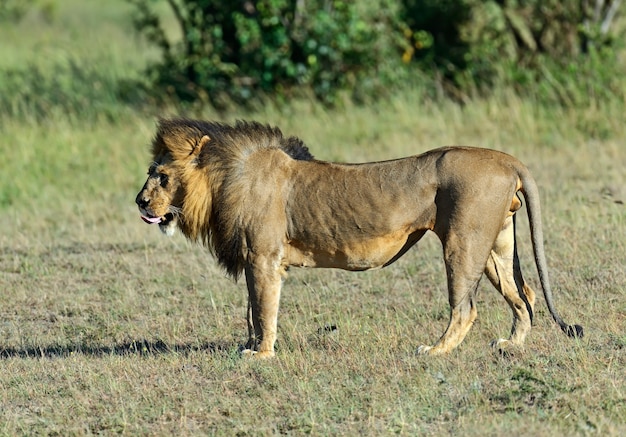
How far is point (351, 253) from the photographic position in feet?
21.7

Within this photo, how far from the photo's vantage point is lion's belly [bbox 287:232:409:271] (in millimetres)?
6555

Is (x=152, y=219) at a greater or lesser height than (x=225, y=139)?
lesser

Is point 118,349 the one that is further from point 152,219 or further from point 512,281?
point 512,281

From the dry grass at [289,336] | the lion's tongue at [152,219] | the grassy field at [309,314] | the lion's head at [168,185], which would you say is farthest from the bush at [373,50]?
the lion's tongue at [152,219]

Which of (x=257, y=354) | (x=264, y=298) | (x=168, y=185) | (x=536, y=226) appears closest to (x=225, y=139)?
(x=168, y=185)

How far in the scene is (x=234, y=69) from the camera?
15492mm

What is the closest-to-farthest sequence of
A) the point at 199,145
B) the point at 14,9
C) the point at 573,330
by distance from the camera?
1. the point at 573,330
2. the point at 199,145
3. the point at 14,9

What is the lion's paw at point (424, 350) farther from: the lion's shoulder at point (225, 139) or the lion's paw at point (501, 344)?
the lion's shoulder at point (225, 139)

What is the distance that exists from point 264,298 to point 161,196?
0.91 m

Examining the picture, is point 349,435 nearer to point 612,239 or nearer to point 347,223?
point 347,223

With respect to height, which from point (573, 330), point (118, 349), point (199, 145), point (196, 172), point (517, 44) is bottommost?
point (118, 349)

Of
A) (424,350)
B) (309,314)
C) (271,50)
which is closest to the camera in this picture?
(424,350)

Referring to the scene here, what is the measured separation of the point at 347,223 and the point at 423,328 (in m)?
1.16

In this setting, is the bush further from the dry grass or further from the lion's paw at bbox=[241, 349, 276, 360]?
the lion's paw at bbox=[241, 349, 276, 360]
